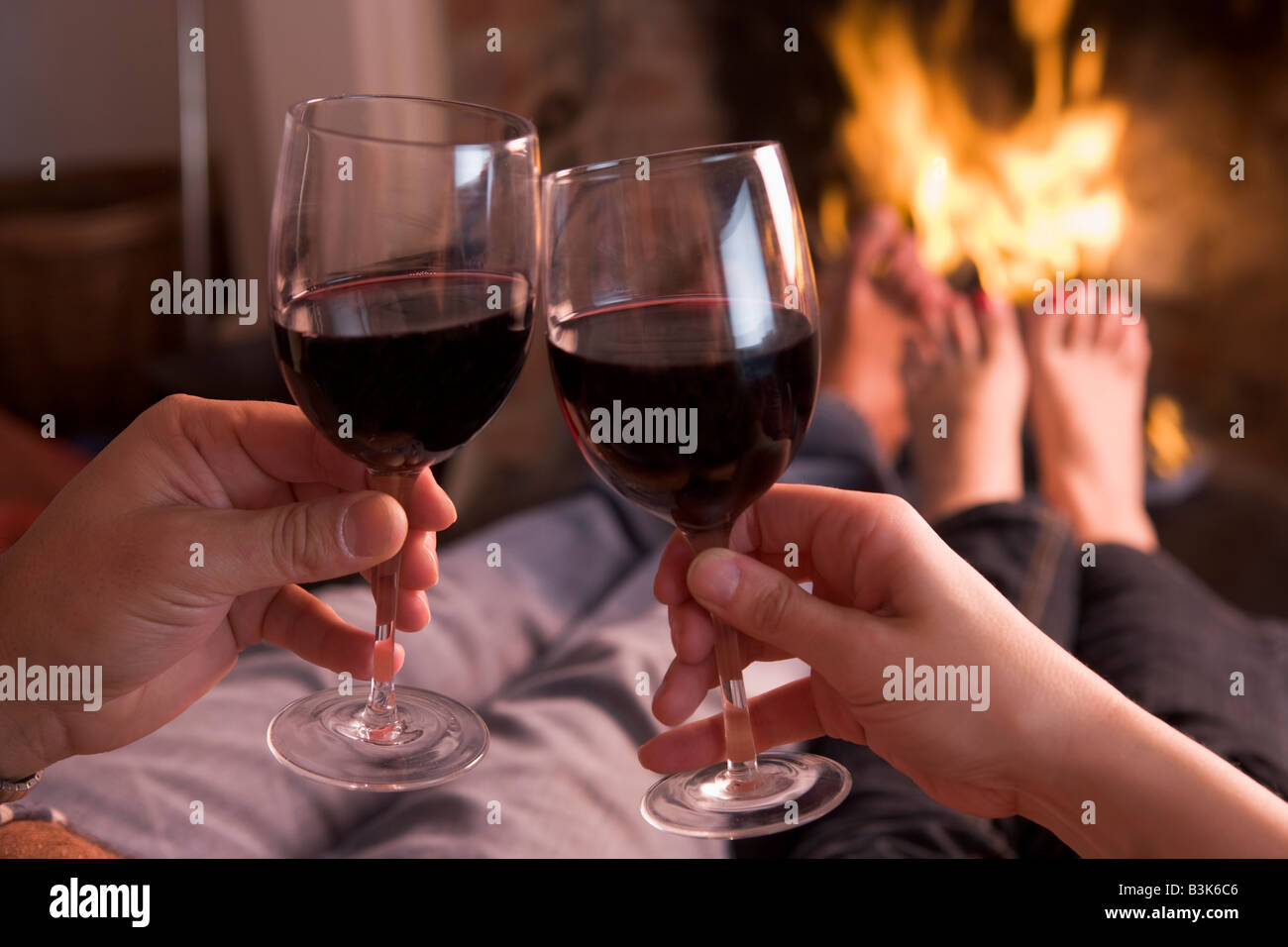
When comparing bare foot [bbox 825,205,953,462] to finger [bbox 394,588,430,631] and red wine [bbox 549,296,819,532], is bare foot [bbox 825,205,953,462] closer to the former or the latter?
finger [bbox 394,588,430,631]

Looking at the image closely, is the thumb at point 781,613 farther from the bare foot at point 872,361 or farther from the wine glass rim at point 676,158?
the bare foot at point 872,361

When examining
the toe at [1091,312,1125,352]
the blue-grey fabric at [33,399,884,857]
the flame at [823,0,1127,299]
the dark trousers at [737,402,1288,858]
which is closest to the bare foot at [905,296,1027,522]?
the toe at [1091,312,1125,352]

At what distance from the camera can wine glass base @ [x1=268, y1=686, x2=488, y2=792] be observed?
0.48m

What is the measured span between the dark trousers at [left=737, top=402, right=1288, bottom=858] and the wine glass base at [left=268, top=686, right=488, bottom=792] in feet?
0.68

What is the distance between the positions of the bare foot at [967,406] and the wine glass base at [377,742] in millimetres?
829

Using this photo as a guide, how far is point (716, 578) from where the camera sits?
0.48 meters

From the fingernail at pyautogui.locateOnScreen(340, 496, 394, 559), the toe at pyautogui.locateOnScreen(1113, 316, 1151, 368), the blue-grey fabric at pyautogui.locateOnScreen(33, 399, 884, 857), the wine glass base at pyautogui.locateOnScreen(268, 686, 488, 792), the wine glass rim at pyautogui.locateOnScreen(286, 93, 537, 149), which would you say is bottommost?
the blue-grey fabric at pyautogui.locateOnScreen(33, 399, 884, 857)

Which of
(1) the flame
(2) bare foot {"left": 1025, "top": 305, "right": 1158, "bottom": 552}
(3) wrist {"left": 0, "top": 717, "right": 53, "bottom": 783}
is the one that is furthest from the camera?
(1) the flame

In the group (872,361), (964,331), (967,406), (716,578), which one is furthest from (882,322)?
(716,578)

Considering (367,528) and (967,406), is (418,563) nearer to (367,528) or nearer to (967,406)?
(367,528)

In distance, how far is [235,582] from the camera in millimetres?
512

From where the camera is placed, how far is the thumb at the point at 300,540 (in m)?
0.48

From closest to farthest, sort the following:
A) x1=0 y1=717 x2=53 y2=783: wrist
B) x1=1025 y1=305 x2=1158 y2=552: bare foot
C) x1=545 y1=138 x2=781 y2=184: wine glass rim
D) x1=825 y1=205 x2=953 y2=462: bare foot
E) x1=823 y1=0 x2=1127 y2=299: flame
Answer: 1. x1=545 y1=138 x2=781 y2=184: wine glass rim
2. x1=0 y1=717 x2=53 y2=783: wrist
3. x1=1025 y1=305 x2=1158 y2=552: bare foot
4. x1=825 y1=205 x2=953 y2=462: bare foot
5. x1=823 y1=0 x2=1127 y2=299: flame

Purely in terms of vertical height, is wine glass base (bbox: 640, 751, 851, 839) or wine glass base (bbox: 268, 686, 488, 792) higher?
wine glass base (bbox: 268, 686, 488, 792)
